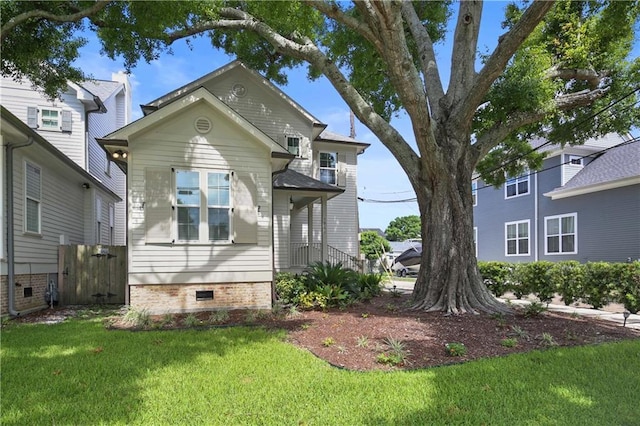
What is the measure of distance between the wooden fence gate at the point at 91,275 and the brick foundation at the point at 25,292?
0.61 m

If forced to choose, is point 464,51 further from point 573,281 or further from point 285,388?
point 285,388

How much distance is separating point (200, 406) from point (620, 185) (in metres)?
17.1

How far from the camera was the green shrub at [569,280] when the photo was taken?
34.7 feet

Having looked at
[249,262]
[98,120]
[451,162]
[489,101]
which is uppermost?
[98,120]

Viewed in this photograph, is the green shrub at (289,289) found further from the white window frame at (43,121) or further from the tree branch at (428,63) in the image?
the white window frame at (43,121)

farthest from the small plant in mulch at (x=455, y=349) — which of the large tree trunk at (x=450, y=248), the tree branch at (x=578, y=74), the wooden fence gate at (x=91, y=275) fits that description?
the wooden fence gate at (x=91, y=275)

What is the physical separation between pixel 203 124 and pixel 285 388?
256 inches

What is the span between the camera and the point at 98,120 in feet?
54.4

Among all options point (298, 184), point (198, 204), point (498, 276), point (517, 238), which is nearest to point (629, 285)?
point (498, 276)

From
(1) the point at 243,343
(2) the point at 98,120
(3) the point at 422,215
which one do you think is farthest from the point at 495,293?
(2) the point at 98,120

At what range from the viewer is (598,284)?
1014cm

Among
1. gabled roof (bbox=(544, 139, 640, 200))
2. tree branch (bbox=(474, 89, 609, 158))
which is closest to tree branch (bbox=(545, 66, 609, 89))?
tree branch (bbox=(474, 89, 609, 158))

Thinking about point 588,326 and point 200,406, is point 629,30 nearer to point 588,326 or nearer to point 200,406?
point 588,326

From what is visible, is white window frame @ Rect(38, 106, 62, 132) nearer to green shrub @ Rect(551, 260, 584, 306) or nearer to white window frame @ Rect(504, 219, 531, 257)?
green shrub @ Rect(551, 260, 584, 306)
